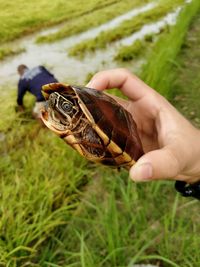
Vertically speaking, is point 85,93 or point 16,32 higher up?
point 85,93

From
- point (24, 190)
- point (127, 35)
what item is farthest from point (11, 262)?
point (127, 35)

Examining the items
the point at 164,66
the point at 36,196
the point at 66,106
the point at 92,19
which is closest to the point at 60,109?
the point at 66,106

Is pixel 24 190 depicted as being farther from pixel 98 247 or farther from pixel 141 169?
pixel 141 169

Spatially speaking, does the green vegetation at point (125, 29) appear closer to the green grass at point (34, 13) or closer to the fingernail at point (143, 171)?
the green grass at point (34, 13)

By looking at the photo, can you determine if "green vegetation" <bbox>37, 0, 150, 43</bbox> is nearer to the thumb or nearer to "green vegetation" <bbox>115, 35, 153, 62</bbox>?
"green vegetation" <bbox>115, 35, 153, 62</bbox>

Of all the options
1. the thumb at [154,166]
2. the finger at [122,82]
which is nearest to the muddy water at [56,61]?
the finger at [122,82]

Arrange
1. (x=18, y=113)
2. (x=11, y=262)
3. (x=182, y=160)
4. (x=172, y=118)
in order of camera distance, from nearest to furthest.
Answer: (x=182, y=160) < (x=172, y=118) < (x=11, y=262) < (x=18, y=113)

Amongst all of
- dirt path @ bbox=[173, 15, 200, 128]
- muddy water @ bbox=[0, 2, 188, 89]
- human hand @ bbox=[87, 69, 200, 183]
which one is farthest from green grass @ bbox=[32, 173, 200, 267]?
muddy water @ bbox=[0, 2, 188, 89]
